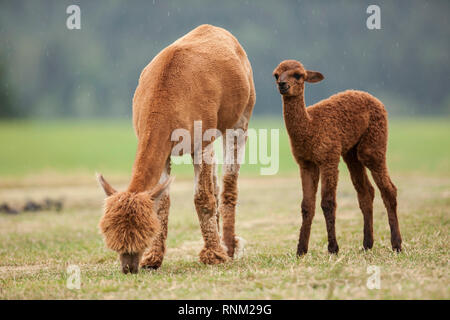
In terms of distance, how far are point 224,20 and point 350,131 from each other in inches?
5871

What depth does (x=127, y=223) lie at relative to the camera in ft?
21.9

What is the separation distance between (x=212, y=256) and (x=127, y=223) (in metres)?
1.88

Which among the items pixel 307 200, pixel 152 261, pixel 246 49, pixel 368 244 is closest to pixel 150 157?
pixel 152 261

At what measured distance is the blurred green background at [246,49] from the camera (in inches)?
4727

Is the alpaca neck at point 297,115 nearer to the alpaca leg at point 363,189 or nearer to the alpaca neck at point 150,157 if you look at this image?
the alpaca leg at point 363,189

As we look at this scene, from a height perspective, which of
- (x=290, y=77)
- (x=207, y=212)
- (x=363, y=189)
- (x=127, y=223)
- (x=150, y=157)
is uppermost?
(x=290, y=77)

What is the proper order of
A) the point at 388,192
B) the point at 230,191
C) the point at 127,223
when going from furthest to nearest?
the point at 230,191, the point at 388,192, the point at 127,223

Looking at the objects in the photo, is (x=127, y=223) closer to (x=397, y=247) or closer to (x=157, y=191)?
(x=157, y=191)

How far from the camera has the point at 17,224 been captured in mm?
14438

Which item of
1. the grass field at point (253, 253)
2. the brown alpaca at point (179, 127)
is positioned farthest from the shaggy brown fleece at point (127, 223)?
the grass field at point (253, 253)

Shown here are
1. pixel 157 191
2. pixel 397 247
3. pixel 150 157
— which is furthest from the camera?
pixel 397 247
